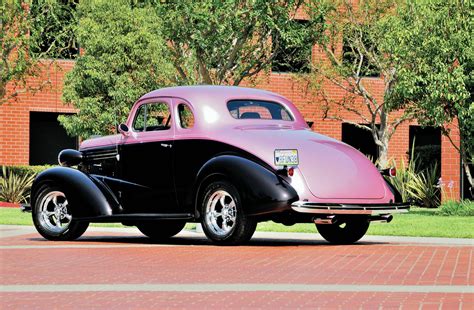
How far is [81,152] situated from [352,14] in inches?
773

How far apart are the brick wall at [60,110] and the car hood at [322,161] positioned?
18.2 m

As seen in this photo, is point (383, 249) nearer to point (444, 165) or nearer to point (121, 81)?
point (121, 81)

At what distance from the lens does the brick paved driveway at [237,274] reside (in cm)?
922

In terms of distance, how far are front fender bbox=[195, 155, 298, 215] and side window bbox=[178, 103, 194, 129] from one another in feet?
4.11

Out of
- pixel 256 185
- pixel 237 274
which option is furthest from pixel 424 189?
pixel 237 274

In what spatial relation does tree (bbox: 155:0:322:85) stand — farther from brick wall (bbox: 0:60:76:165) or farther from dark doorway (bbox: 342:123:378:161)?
dark doorway (bbox: 342:123:378:161)

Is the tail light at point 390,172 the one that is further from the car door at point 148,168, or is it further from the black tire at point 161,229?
the black tire at point 161,229

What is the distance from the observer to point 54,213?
55.0 feet

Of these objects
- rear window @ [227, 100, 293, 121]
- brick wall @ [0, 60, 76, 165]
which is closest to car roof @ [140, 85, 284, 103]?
rear window @ [227, 100, 293, 121]

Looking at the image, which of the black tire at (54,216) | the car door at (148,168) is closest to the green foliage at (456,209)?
the car door at (148,168)

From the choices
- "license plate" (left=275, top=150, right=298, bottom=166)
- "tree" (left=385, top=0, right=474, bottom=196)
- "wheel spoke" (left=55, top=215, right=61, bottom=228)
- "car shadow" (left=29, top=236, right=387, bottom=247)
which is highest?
"tree" (left=385, top=0, right=474, bottom=196)

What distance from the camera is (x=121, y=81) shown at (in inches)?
1129

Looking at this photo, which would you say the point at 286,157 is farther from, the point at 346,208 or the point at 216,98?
the point at 216,98

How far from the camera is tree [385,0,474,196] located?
83.6 ft
